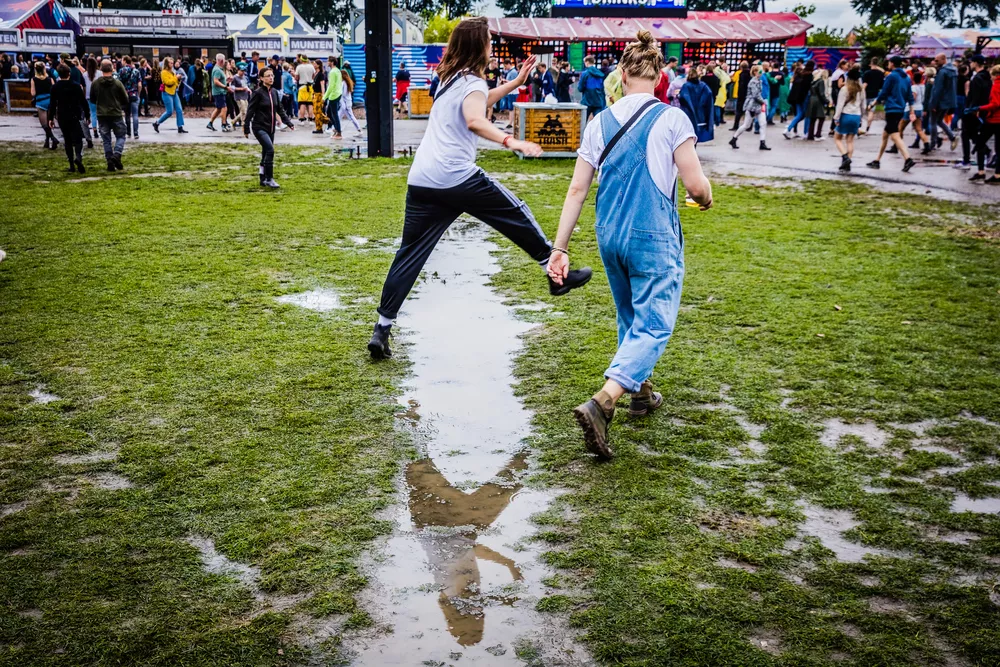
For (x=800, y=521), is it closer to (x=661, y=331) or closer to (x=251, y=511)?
(x=661, y=331)

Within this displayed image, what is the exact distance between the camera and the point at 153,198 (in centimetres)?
1229

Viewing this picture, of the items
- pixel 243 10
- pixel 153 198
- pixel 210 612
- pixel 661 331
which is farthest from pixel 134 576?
pixel 243 10

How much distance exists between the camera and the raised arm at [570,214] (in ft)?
14.5

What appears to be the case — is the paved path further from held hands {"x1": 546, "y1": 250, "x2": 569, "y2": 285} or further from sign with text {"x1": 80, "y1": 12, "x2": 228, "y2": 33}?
sign with text {"x1": 80, "y1": 12, "x2": 228, "y2": 33}

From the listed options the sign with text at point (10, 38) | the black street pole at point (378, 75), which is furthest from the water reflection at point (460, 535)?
the sign with text at point (10, 38)

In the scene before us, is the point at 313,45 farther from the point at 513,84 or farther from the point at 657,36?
the point at 513,84

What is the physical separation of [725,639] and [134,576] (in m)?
2.20

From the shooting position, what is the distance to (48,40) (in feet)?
116

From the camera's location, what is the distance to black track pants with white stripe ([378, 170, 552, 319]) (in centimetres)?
557

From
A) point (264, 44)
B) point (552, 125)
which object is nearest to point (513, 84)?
point (552, 125)

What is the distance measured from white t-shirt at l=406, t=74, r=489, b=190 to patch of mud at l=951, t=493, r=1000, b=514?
3294mm

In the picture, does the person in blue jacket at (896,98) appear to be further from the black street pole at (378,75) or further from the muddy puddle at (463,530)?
the muddy puddle at (463,530)

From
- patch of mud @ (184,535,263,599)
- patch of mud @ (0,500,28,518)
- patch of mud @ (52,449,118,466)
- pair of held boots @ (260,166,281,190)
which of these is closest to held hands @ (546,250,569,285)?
patch of mud @ (184,535,263,599)

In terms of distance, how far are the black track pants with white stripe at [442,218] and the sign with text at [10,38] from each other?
3660 cm
